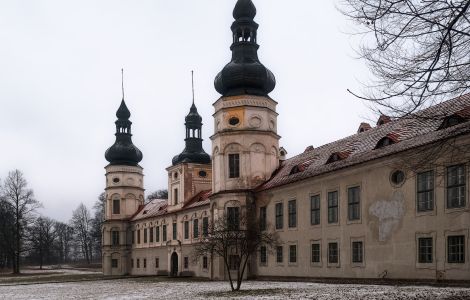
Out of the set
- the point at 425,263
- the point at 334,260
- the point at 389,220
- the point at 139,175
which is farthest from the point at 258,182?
the point at 139,175

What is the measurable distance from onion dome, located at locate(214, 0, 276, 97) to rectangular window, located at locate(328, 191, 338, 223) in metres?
11.5

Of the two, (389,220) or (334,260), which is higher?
(389,220)

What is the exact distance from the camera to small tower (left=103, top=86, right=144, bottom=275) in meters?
64.5

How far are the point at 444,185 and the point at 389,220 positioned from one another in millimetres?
3675

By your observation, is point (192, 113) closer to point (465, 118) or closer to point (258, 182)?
point (258, 182)

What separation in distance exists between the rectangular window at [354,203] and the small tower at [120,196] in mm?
38757

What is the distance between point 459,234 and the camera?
23.3 m

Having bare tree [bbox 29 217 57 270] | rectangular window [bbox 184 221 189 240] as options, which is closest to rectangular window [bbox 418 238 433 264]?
rectangular window [bbox 184 221 189 240]

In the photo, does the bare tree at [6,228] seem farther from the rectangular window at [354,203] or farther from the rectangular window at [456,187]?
the rectangular window at [456,187]

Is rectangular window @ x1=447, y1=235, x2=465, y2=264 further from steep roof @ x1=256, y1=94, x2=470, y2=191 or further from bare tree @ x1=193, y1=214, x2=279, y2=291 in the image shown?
bare tree @ x1=193, y1=214, x2=279, y2=291

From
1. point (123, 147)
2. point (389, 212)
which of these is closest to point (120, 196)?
point (123, 147)

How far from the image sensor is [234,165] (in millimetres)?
40125

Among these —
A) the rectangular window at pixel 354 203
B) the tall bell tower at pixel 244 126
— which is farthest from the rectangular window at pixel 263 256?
the rectangular window at pixel 354 203

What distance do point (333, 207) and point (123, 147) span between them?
124 ft
